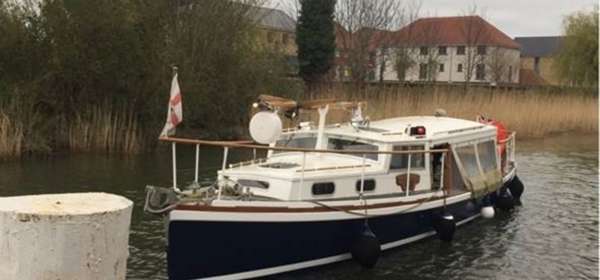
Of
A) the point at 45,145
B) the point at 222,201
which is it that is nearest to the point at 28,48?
the point at 45,145

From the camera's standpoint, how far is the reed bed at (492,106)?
92.0 ft

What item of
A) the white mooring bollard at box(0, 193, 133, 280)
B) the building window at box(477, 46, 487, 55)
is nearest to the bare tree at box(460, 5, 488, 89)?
the building window at box(477, 46, 487, 55)

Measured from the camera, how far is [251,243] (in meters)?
9.63

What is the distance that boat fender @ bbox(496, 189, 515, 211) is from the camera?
16000 mm

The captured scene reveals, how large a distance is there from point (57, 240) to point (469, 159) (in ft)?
37.3

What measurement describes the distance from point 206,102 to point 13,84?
298 inches

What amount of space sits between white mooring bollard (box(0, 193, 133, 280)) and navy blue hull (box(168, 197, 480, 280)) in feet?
15.8

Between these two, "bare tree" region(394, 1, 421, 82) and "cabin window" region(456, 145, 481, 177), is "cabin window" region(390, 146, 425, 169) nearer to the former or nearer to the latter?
"cabin window" region(456, 145, 481, 177)

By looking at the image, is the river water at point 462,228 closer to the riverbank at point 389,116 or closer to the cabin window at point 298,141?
the riverbank at point 389,116

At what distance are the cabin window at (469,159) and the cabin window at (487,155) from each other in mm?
381

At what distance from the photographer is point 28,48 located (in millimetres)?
24734

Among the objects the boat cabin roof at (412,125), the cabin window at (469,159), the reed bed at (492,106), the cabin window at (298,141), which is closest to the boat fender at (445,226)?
the boat cabin roof at (412,125)

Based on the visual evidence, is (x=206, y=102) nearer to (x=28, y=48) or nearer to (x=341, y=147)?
(x=28, y=48)

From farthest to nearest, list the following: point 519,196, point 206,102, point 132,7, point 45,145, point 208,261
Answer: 1. point 206,102
2. point 132,7
3. point 45,145
4. point 519,196
5. point 208,261
